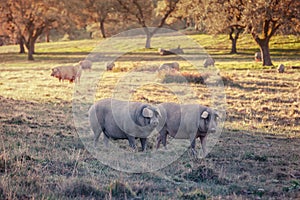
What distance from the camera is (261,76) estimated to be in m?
28.2

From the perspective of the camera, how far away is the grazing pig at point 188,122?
10.5 meters

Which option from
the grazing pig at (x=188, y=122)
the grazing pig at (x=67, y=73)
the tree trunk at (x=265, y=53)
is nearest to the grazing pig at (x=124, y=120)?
the grazing pig at (x=188, y=122)

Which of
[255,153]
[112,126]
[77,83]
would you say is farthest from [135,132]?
[77,83]

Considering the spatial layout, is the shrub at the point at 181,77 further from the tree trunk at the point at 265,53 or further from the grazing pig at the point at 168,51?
the grazing pig at the point at 168,51

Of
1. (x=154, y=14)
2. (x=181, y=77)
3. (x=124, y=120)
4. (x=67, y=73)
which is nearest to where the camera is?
(x=124, y=120)

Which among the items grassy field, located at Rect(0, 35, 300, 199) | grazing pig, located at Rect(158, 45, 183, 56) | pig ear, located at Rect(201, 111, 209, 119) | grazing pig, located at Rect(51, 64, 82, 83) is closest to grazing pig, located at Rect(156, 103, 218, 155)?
pig ear, located at Rect(201, 111, 209, 119)

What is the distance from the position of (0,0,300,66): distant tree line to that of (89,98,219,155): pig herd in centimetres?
2248

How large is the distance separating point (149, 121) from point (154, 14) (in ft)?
172

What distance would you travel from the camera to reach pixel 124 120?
10891mm

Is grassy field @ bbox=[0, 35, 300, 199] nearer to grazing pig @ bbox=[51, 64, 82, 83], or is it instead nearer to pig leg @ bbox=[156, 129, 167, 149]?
pig leg @ bbox=[156, 129, 167, 149]

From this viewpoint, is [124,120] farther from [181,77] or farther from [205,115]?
[181,77]

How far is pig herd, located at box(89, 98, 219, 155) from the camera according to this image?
1054 cm

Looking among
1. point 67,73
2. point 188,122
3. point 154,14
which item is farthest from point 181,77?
point 154,14

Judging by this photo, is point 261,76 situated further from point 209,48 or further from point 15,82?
point 209,48
